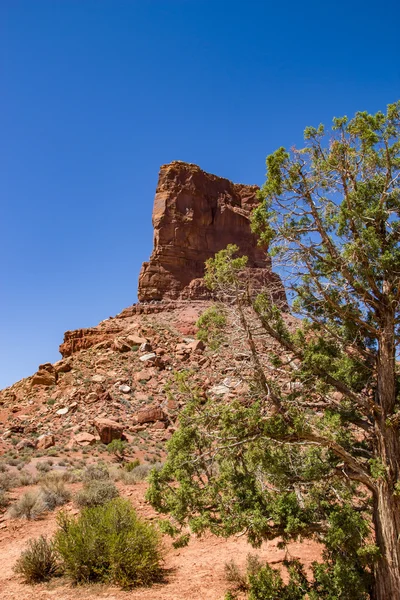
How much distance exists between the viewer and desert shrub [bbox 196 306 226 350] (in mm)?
6062

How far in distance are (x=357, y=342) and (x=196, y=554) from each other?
21.2 feet

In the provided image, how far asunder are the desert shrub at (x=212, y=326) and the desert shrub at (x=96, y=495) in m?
8.23

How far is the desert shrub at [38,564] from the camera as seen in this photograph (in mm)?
8008

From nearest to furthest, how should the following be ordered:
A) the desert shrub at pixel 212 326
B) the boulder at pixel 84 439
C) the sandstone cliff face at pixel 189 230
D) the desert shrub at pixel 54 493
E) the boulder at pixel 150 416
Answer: the desert shrub at pixel 212 326, the desert shrub at pixel 54 493, the boulder at pixel 84 439, the boulder at pixel 150 416, the sandstone cliff face at pixel 189 230

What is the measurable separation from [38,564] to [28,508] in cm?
462

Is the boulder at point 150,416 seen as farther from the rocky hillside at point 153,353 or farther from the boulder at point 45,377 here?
the boulder at point 45,377

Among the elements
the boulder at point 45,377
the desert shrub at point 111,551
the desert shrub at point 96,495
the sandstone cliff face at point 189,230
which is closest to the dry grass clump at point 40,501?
the desert shrub at point 96,495

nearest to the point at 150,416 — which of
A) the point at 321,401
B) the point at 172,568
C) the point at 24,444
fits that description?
the point at 24,444

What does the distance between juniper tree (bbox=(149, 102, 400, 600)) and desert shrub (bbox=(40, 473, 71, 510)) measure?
27.2 ft

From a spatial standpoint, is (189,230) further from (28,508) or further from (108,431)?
(28,508)

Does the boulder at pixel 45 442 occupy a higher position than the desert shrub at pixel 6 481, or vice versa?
the boulder at pixel 45 442

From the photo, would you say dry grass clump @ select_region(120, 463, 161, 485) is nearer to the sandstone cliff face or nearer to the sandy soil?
the sandy soil

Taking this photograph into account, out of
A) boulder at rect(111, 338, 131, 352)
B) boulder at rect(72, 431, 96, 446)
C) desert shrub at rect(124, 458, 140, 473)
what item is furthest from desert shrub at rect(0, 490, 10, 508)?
boulder at rect(111, 338, 131, 352)

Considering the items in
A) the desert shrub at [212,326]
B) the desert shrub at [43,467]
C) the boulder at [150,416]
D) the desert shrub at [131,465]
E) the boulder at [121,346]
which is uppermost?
the boulder at [121,346]
